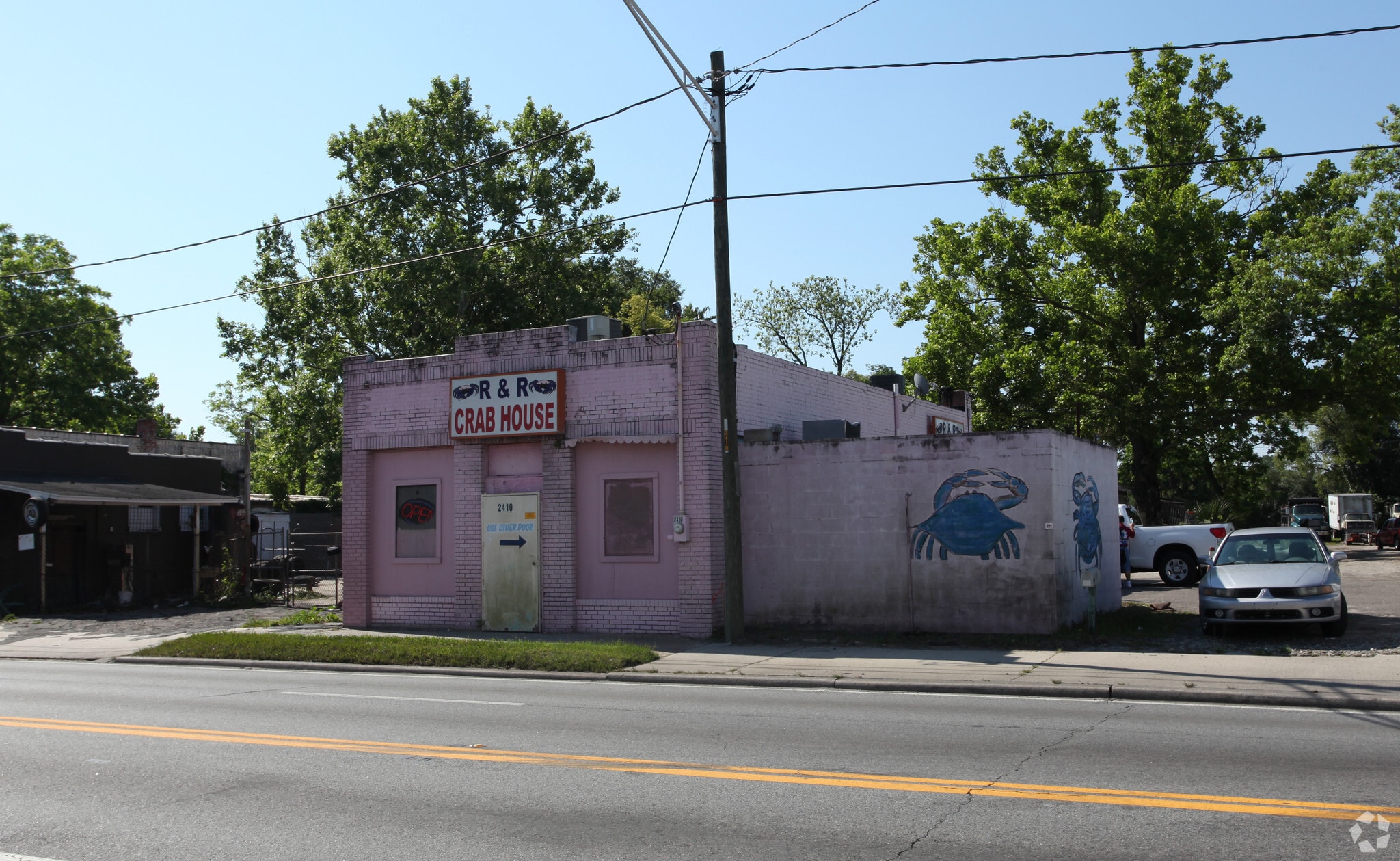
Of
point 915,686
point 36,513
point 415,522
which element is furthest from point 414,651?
point 36,513

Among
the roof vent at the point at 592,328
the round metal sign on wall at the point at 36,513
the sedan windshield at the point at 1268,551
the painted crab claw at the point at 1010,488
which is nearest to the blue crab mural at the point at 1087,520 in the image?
the painted crab claw at the point at 1010,488

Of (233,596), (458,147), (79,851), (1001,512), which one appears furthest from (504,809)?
(458,147)

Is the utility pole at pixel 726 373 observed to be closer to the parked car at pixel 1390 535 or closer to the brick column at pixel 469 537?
the brick column at pixel 469 537

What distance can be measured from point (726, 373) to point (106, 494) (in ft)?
53.0

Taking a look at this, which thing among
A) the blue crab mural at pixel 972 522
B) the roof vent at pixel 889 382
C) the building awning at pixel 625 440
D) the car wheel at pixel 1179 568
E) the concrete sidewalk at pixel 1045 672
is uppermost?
the roof vent at pixel 889 382

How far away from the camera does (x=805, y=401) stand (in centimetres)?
2064

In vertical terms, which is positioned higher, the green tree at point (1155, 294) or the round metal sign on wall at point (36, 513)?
the green tree at point (1155, 294)

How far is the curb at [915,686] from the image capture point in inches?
421

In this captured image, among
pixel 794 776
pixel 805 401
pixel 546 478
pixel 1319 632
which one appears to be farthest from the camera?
pixel 805 401

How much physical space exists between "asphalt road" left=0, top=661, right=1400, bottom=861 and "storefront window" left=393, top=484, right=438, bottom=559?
8.09 metres

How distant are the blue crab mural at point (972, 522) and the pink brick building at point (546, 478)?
3.32 meters

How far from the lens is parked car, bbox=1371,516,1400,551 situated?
45344 mm

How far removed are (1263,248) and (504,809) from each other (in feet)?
115

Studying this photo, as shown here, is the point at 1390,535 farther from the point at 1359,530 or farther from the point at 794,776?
the point at 794,776
